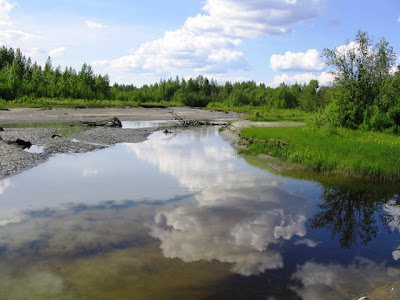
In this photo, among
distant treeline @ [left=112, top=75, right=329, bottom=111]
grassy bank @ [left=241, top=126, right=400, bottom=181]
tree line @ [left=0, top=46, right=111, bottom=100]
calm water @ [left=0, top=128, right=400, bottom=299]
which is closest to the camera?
calm water @ [left=0, top=128, right=400, bottom=299]

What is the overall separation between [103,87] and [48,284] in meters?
109

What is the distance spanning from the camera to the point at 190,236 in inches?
410

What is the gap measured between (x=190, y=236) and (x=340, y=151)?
43.2 feet

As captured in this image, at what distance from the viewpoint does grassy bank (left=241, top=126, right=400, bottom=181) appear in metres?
18.1

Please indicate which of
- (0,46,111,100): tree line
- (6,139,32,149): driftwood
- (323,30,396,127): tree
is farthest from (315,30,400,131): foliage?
(0,46,111,100): tree line

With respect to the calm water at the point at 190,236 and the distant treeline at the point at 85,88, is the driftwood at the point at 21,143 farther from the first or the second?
the distant treeline at the point at 85,88

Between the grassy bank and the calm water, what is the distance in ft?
5.74

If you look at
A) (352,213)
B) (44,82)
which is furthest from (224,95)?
(352,213)

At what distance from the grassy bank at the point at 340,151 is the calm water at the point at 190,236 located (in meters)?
1.75

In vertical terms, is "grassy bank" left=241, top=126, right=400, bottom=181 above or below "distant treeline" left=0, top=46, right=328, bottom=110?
below

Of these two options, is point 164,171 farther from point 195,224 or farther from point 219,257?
point 219,257

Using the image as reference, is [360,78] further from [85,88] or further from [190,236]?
[85,88]

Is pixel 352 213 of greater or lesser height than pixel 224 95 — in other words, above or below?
below

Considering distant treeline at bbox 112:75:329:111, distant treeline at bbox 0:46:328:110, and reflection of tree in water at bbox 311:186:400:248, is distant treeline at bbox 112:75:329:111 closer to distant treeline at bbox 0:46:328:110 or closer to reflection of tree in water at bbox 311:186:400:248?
distant treeline at bbox 0:46:328:110
